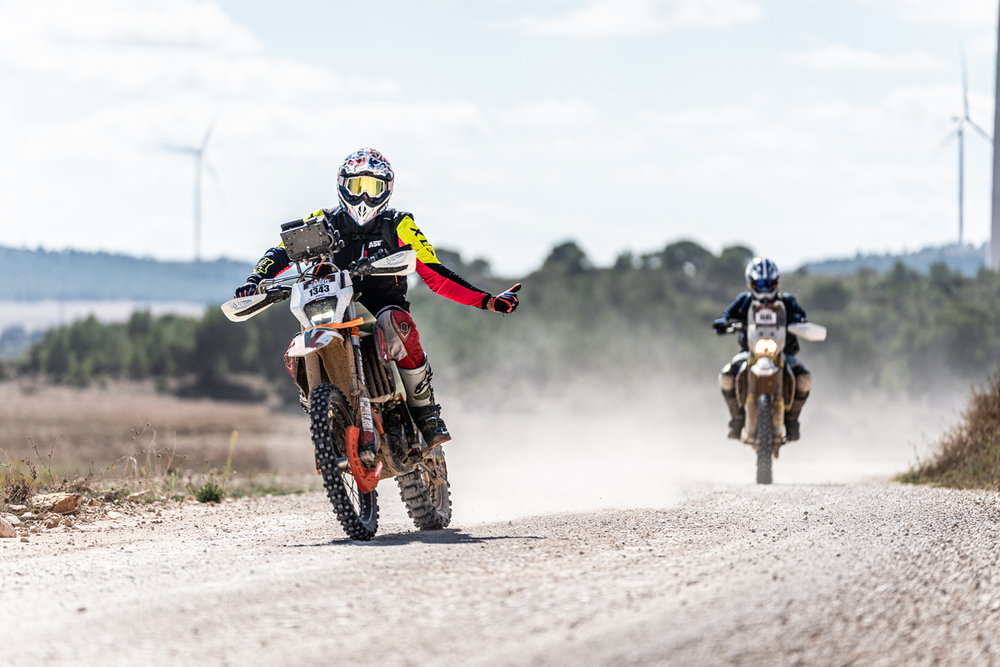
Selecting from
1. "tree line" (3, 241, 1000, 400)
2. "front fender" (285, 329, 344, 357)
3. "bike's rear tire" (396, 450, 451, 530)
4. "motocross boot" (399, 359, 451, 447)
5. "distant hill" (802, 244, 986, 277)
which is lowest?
"bike's rear tire" (396, 450, 451, 530)

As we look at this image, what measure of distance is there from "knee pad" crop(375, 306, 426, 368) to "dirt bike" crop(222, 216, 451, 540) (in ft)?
0.11

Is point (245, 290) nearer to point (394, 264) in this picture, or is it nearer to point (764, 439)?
point (394, 264)

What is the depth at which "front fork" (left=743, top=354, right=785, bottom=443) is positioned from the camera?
12500mm

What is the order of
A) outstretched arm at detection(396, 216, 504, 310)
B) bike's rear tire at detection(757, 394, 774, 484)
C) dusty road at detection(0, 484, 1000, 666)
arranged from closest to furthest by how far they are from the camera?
dusty road at detection(0, 484, 1000, 666), outstretched arm at detection(396, 216, 504, 310), bike's rear tire at detection(757, 394, 774, 484)

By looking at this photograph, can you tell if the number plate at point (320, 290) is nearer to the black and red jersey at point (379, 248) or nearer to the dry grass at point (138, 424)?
the black and red jersey at point (379, 248)

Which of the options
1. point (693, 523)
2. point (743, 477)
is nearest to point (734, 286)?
point (743, 477)

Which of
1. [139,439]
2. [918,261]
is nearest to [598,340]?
[918,261]

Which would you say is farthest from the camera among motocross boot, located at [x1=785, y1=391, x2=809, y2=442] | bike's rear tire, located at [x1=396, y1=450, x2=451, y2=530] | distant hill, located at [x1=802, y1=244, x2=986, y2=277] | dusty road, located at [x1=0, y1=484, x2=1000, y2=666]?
distant hill, located at [x1=802, y1=244, x2=986, y2=277]

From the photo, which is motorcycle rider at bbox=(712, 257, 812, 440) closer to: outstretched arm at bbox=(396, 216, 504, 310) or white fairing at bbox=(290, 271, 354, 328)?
outstretched arm at bbox=(396, 216, 504, 310)

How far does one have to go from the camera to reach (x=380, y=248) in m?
7.31

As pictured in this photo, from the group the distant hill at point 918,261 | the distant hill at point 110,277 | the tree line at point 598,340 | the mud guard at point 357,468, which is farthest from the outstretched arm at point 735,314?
the distant hill at point 918,261

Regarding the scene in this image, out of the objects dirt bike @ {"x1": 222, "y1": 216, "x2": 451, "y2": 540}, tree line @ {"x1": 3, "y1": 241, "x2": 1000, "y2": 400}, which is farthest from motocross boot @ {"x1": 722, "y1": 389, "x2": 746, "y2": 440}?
tree line @ {"x1": 3, "y1": 241, "x2": 1000, "y2": 400}

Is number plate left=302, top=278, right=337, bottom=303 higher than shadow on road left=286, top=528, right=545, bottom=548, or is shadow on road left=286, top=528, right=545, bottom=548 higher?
number plate left=302, top=278, right=337, bottom=303

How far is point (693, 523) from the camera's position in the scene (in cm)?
721
